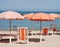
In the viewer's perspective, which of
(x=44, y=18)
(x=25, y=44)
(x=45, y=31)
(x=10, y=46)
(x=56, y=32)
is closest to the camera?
(x=10, y=46)

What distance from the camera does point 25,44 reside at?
43.7ft

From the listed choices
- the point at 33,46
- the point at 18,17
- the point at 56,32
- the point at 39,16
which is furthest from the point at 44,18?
the point at 56,32

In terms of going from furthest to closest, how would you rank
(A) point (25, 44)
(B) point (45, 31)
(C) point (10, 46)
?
1. (B) point (45, 31)
2. (A) point (25, 44)
3. (C) point (10, 46)

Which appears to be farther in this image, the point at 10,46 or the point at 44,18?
the point at 44,18

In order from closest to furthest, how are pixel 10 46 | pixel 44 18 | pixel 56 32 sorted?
pixel 10 46 < pixel 44 18 < pixel 56 32

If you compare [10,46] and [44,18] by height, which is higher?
[44,18]

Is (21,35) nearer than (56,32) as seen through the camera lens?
Yes

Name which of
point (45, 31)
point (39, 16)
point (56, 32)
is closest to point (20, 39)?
point (39, 16)

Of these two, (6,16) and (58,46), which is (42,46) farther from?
(6,16)

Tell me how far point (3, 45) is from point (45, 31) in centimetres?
510

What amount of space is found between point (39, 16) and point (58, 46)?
2.81m

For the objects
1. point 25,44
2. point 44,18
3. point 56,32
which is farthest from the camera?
point 56,32

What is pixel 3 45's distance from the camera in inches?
505

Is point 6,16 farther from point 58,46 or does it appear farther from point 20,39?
point 58,46
